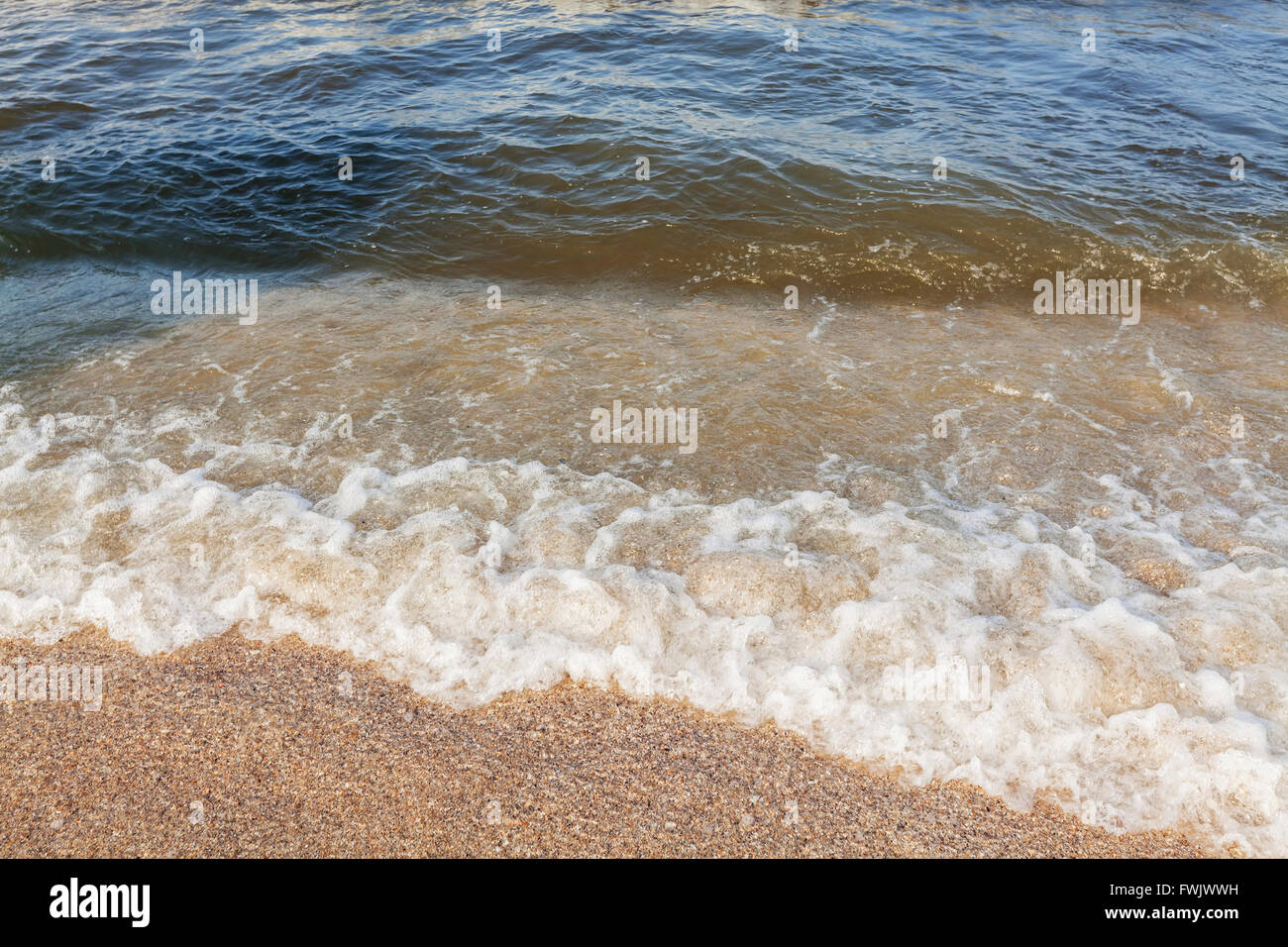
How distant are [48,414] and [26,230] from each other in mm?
4721

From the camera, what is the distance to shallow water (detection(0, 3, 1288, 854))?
4.21 meters

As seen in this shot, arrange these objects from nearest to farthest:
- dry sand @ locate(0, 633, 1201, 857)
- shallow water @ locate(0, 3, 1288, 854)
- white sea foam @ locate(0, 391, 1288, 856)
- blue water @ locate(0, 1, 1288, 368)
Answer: dry sand @ locate(0, 633, 1201, 857) → white sea foam @ locate(0, 391, 1288, 856) → shallow water @ locate(0, 3, 1288, 854) → blue water @ locate(0, 1, 1288, 368)

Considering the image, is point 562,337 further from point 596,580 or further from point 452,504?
point 596,580

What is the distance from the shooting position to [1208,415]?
6.23m

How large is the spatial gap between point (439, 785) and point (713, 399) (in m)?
3.79

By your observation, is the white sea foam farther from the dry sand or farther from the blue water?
the blue water

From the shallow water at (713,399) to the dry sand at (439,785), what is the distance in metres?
0.20

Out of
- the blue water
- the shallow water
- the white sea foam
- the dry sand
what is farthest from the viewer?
the blue water

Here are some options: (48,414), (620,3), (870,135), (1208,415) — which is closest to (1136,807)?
(1208,415)

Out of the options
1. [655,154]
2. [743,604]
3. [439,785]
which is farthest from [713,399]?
[655,154]

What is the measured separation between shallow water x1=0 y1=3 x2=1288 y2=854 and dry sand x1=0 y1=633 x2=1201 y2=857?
205 mm

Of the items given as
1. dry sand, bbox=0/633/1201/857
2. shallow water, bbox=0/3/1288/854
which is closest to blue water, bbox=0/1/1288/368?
shallow water, bbox=0/3/1288/854

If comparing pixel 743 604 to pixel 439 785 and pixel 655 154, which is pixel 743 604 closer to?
pixel 439 785

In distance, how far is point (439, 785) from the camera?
12.0 ft
